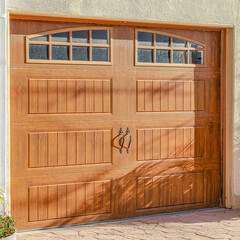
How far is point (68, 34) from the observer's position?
513 cm

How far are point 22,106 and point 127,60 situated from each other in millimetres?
1483

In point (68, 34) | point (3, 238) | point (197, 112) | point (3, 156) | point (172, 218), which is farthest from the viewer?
point (197, 112)

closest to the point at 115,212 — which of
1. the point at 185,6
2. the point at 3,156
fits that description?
the point at 3,156

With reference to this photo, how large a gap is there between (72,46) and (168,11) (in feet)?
4.45

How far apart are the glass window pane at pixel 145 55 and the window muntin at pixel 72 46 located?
0.44 m

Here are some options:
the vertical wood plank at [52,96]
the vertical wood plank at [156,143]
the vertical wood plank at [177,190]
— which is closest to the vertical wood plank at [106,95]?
the vertical wood plank at [52,96]

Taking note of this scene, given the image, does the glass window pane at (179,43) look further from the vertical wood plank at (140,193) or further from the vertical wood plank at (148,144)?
the vertical wood plank at (140,193)

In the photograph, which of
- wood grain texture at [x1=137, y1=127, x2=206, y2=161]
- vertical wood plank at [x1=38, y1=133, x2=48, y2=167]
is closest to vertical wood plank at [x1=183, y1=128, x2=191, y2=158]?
wood grain texture at [x1=137, y1=127, x2=206, y2=161]

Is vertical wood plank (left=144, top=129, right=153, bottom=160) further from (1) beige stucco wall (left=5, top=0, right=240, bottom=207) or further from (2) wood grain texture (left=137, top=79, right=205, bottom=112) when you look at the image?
(1) beige stucco wall (left=5, top=0, right=240, bottom=207)

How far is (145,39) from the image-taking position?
218 inches

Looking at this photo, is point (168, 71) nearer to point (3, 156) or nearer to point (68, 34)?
point (68, 34)

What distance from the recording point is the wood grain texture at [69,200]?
16.5 ft

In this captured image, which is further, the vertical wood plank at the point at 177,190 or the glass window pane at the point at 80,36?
the vertical wood plank at the point at 177,190

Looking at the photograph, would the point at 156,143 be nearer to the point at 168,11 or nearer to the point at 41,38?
the point at 168,11
